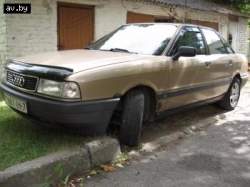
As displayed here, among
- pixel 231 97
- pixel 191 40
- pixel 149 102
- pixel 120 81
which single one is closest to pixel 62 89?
pixel 120 81

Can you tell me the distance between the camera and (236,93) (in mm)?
6805

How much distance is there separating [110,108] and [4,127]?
5.14ft

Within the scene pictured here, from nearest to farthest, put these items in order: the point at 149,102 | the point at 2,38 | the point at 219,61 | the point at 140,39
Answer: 1. the point at 149,102
2. the point at 140,39
3. the point at 219,61
4. the point at 2,38

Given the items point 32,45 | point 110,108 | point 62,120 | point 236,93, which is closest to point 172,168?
point 110,108

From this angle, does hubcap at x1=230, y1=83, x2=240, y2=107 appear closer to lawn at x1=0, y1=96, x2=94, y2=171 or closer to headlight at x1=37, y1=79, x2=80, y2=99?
lawn at x1=0, y1=96, x2=94, y2=171

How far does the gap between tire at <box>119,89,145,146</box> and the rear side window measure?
221 cm

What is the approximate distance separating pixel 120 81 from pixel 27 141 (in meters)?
1.28

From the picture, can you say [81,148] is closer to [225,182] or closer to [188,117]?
[225,182]

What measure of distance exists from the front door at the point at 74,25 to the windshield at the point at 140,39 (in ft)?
11.9

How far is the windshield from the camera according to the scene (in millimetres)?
4734

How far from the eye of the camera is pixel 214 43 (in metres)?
6.05

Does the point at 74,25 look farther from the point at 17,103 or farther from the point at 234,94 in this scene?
the point at 17,103

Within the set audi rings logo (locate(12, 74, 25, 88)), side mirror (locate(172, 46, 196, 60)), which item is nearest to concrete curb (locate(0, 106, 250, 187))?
audi rings logo (locate(12, 74, 25, 88))

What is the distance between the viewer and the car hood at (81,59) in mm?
3697
